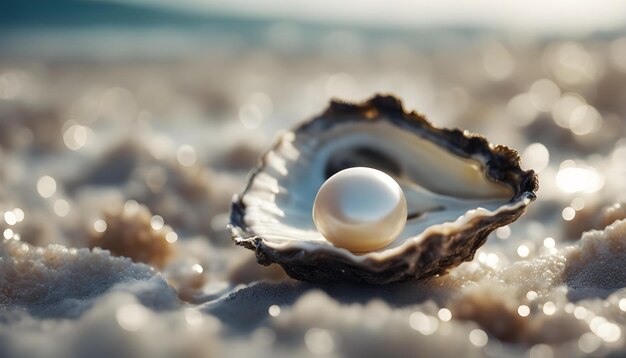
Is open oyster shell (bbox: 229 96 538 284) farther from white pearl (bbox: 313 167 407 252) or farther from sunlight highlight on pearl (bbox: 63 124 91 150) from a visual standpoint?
sunlight highlight on pearl (bbox: 63 124 91 150)

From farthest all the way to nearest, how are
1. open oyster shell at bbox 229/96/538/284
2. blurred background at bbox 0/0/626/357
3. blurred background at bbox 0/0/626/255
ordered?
blurred background at bbox 0/0/626/255 → blurred background at bbox 0/0/626/357 → open oyster shell at bbox 229/96/538/284

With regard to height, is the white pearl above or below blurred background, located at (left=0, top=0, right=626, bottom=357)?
below

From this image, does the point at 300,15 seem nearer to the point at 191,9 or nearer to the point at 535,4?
the point at 191,9

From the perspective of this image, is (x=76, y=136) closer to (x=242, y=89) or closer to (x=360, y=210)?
(x=242, y=89)

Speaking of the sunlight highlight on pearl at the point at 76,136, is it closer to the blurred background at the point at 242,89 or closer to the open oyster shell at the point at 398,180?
the blurred background at the point at 242,89

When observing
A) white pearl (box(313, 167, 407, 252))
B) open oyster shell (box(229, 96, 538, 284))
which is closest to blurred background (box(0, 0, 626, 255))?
open oyster shell (box(229, 96, 538, 284))

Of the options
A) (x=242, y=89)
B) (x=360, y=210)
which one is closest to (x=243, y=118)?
(x=242, y=89)
